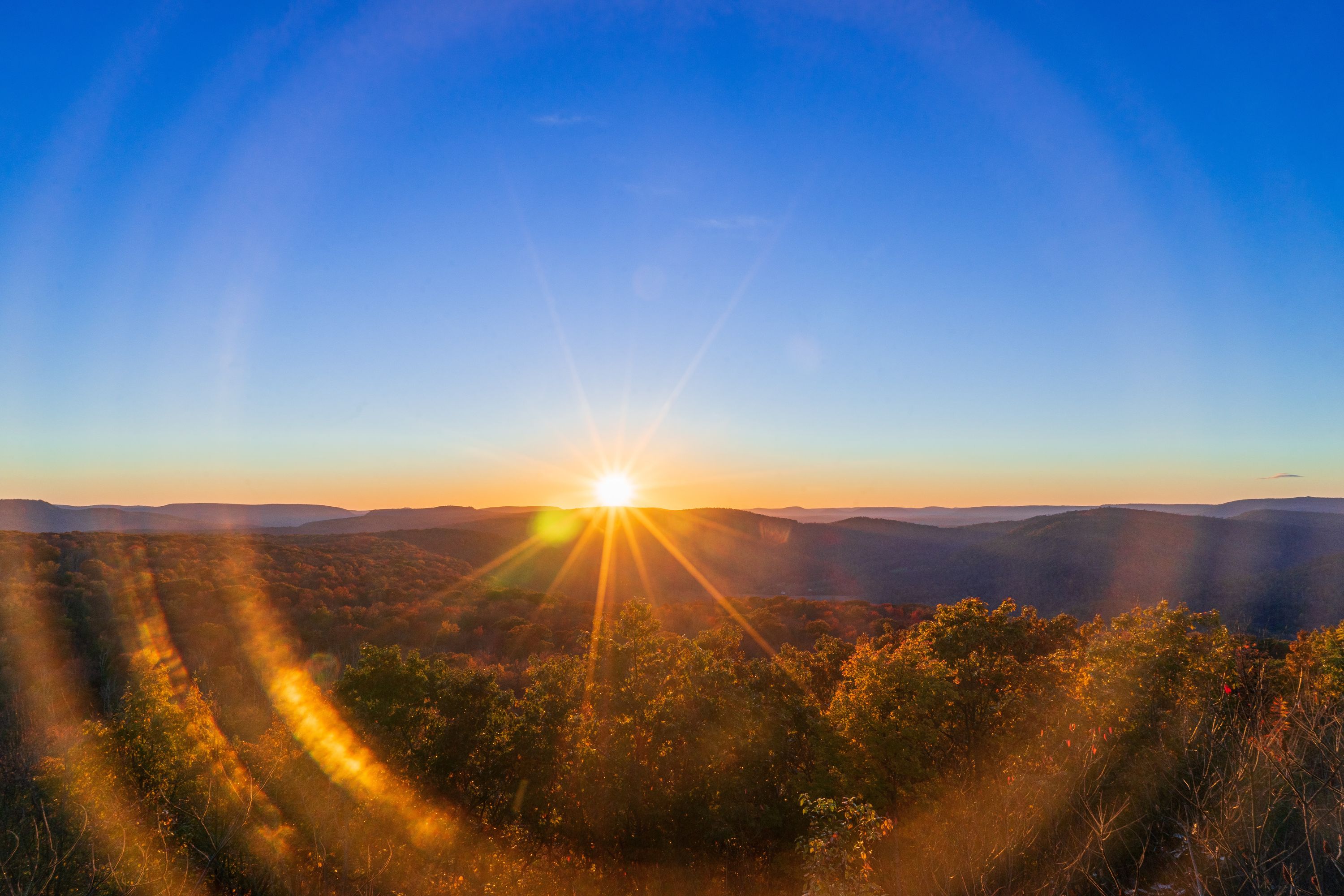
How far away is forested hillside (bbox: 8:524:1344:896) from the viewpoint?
348 inches

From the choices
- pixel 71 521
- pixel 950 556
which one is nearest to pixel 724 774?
pixel 950 556

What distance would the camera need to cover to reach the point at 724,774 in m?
13.6

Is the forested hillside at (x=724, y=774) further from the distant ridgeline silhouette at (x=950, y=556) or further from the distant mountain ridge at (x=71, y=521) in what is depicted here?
the distant mountain ridge at (x=71, y=521)

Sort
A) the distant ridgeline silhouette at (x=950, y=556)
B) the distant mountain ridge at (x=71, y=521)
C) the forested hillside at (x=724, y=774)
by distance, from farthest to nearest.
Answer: the distant mountain ridge at (x=71, y=521), the distant ridgeline silhouette at (x=950, y=556), the forested hillside at (x=724, y=774)

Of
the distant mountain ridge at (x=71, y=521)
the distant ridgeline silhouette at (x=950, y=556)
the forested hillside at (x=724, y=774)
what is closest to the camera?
the forested hillside at (x=724, y=774)

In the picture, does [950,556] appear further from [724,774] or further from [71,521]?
[71,521]

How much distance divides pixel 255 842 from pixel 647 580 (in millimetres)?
81334

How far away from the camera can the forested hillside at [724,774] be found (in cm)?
885

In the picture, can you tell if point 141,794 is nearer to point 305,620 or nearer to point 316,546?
point 305,620

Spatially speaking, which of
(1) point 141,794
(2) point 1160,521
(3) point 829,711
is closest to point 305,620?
(1) point 141,794

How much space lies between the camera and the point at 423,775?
13797mm

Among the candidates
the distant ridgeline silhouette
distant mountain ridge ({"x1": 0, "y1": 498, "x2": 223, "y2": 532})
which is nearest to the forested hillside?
the distant ridgeline silhouette

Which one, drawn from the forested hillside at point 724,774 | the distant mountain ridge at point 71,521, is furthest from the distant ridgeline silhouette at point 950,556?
the forested hillside at point 724,774

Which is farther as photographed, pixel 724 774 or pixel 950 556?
pixel 950 556
